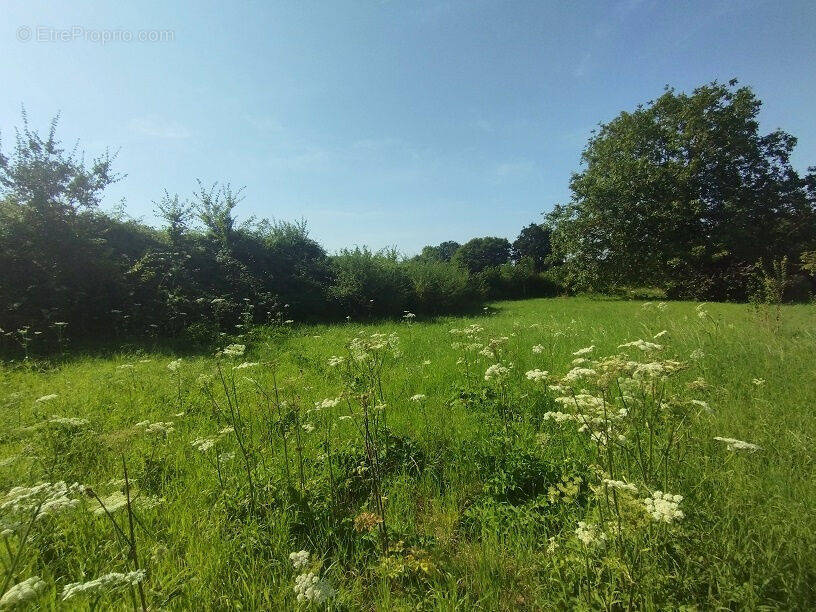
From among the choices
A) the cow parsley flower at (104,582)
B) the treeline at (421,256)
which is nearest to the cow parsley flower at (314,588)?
the cow parsley flower at (104,582)

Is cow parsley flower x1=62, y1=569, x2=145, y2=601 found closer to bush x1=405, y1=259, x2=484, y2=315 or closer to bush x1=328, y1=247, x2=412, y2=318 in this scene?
bush x1=328, y1=247, x2=412, y2=318

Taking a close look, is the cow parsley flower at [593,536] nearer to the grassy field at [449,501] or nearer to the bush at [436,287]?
the grassy field at [449,501]

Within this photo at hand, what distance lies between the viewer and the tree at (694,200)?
2295 centimetres

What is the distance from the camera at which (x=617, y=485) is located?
165cm

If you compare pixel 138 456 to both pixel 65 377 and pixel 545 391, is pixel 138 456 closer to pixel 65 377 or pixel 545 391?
pixel 65 377

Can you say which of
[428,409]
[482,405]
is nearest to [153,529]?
[428,409]

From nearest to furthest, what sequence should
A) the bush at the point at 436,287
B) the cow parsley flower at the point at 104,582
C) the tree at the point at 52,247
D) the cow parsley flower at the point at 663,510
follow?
the cow parsley flower at the point at 104,582 < the cow parsley flower at the point at 663,510 < the tree at the point at 52,247 < the bush at the point at 436,287

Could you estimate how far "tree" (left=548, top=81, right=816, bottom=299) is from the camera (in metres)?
23.0

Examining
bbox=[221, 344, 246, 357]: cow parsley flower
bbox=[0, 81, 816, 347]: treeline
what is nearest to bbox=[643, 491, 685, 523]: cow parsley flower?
bbox=[221, 344, 246, 357]: cow parsley flower

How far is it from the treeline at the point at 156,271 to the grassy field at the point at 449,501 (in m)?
4.95

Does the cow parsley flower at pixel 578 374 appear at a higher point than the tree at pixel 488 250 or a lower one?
lower

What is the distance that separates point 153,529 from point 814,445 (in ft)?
19.0

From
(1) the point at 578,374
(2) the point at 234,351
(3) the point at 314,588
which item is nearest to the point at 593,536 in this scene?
(1) the point at 578,374

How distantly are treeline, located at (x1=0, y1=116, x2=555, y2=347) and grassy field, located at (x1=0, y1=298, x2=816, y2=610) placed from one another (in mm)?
4950
